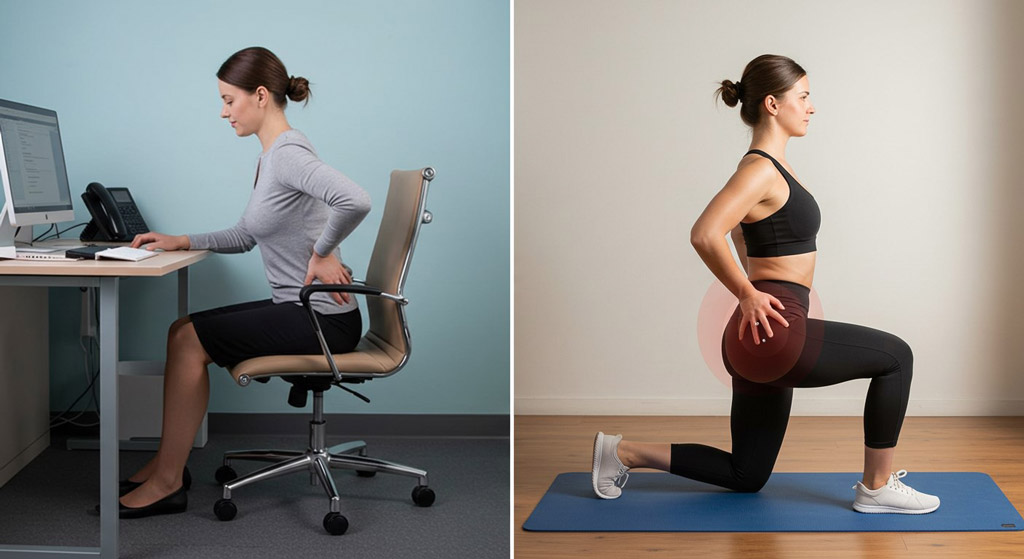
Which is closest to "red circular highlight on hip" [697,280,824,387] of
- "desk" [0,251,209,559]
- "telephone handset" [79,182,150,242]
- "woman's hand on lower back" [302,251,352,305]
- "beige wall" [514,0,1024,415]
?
"woman's hand on lower back" [302,251,352,305]

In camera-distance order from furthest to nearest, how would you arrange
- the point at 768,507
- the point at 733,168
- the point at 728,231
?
the point at 733,168 → the point at 768,507 → the point at 728,231

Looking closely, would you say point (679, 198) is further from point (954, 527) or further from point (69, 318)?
point (69, 318)

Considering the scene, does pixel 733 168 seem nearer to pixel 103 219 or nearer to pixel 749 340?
pixel 749 340

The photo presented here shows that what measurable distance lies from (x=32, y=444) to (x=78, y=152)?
1.02 metres

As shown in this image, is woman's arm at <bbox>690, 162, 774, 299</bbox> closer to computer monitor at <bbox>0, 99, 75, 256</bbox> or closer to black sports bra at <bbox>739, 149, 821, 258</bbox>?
black sports bra at <bbox>739, 149, 821, 258</bbox>

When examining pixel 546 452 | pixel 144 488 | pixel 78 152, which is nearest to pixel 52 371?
pixel 78 152

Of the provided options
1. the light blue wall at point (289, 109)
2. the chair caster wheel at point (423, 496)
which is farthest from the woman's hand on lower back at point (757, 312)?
the light blue wall at point (289, 109)

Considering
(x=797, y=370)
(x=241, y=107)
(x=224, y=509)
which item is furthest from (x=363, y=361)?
(x=797, y=370)

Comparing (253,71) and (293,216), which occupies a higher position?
(253,71)

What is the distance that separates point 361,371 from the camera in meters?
2.60

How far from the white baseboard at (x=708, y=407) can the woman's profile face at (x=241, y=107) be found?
64.6 inches

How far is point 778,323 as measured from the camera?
7.96ft

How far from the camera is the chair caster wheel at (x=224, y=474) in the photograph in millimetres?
2910

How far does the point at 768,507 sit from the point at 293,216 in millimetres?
1505
